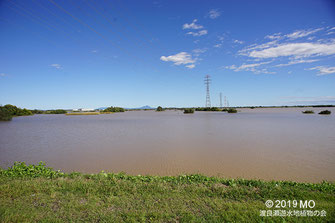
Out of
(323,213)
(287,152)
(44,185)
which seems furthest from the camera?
(287,152)

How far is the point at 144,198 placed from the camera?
4578mm

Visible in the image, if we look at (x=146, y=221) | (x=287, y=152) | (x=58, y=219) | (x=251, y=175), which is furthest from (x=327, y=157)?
(x=58, y=219)

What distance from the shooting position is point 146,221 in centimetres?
366

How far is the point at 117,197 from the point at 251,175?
5.43 metres

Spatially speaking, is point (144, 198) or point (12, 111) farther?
point (12, 111)

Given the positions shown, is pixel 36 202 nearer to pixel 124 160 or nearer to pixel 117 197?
pixel 117 197

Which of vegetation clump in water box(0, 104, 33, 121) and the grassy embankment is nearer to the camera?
the grassy embankment

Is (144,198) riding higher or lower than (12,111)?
lower

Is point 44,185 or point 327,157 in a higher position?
point 44,185

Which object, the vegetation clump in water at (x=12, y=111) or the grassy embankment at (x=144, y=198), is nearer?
the grassy embankment at (x=144, y=198)

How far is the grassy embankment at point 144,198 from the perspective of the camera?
12.4 feet

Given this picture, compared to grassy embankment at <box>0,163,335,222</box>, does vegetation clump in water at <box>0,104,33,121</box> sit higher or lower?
higher

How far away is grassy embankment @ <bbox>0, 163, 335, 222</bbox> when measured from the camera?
3.78 meters

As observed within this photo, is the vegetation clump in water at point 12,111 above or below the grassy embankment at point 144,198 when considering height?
above
